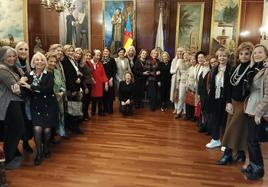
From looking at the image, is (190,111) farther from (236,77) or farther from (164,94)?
(236,77)

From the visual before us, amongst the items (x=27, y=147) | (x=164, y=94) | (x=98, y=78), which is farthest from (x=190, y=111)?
(x=27, y=147)

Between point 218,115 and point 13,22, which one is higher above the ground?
point 13,22

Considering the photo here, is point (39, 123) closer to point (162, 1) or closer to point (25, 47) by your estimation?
point (25, 47)

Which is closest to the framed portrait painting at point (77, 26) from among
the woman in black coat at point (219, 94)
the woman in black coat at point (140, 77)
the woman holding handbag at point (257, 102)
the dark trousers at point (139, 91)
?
the woman in black coat at point (140, 77)

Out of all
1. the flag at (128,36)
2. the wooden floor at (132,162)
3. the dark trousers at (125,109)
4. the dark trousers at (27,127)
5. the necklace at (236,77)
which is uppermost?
the flag at (128,36)

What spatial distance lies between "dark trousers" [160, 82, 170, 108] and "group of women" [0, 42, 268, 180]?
510 millimetres

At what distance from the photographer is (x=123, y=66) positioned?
690 cm

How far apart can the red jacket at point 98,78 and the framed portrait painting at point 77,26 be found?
2.58 m

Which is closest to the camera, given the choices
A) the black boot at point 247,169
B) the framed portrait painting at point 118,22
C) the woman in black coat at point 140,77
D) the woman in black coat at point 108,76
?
the black boot at point 247,169

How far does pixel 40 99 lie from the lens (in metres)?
3.85

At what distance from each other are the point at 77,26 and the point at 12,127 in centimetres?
550

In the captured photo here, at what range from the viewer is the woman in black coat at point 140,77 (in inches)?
278

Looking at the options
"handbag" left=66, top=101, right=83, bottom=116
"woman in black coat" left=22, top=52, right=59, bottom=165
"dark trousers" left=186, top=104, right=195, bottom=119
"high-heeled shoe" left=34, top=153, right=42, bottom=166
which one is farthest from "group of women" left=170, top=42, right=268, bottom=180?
"high-heeled shoe" left=34, top=153, right=42, bottom=166

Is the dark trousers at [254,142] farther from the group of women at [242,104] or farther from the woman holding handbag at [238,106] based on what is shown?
the woman holding handbag at [238,106]
